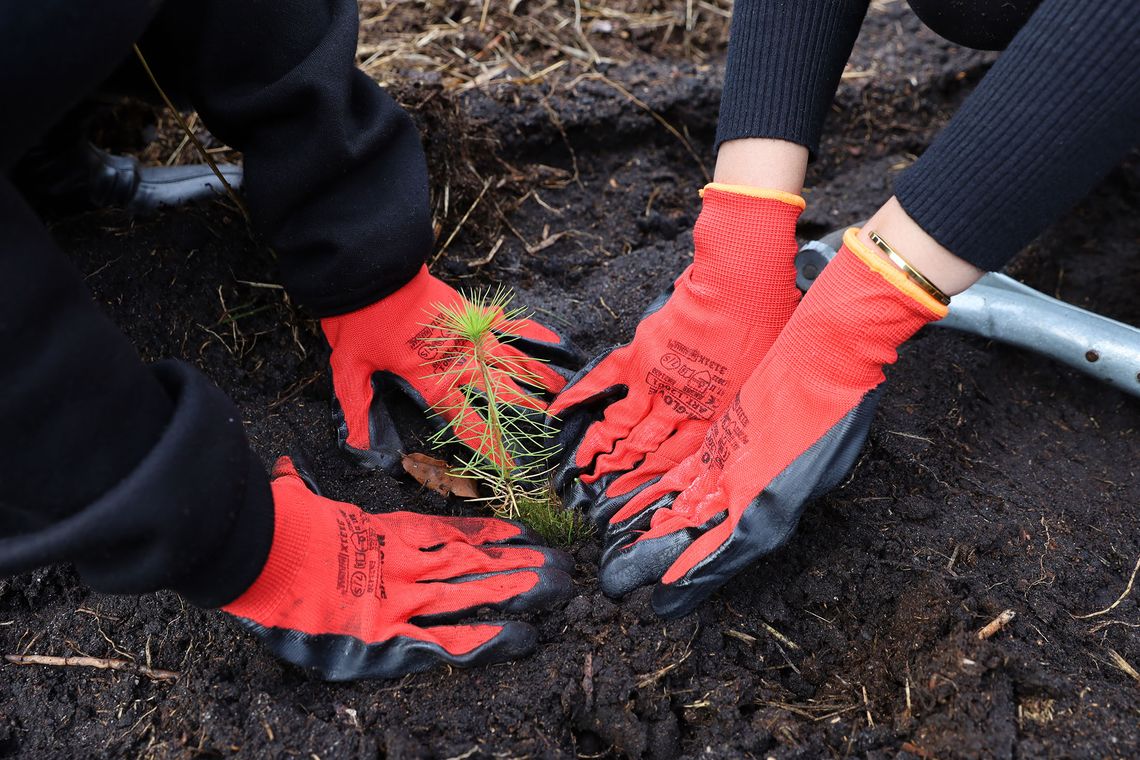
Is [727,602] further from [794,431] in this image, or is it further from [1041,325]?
[1041,325]

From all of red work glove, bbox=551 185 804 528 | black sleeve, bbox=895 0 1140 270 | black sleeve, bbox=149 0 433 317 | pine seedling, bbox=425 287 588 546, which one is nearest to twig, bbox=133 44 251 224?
black sleeve, bbox=149 0 433 317

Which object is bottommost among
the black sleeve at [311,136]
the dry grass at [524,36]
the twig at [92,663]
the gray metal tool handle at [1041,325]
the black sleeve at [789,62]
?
the twig at [92,663]

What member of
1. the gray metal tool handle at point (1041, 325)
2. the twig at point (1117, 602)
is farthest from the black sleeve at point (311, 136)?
the twig at point (1117, 602)

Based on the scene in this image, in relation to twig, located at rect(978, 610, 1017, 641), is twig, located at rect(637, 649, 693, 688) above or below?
below

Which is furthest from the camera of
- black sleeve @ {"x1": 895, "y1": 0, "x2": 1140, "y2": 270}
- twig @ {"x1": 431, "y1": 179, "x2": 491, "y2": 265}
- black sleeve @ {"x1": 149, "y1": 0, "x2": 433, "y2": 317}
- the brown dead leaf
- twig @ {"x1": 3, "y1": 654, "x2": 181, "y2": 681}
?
twig @ {"x1": 431, "y1": 179, "x2": 491, "y2": 265}

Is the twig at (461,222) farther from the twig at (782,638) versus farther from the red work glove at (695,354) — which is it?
the twig at (782,638)

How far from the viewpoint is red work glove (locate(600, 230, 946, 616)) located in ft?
4.66

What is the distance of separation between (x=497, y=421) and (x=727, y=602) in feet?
1.77

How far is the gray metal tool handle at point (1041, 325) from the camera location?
→ 1.85 meters

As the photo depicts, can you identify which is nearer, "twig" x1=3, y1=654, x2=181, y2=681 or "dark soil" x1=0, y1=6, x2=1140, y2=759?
"dark soil" x1=0, y1=6, x2=1140, y2=759

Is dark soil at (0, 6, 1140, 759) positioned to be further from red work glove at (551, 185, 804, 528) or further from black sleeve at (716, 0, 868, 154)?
black sleeve at (716, 0, 868, 154)

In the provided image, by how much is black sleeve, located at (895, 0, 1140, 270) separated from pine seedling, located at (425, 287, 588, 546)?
2.62 ft

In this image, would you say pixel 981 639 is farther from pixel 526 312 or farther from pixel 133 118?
pixel 133 118

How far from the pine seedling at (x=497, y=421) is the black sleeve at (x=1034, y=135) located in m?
0.80
